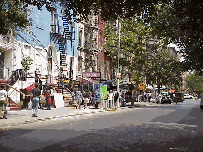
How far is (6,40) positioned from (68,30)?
12.7 m

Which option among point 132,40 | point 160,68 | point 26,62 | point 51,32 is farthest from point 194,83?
point 26,62

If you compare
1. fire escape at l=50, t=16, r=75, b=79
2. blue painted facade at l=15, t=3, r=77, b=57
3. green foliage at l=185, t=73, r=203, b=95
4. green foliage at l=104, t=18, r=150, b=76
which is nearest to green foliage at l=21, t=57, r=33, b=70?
blue painted facade at l=15, t=3, r=77, b=57

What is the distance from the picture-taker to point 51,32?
136 ft

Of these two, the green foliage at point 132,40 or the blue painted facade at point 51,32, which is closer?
the blue painted facade at point 51,32

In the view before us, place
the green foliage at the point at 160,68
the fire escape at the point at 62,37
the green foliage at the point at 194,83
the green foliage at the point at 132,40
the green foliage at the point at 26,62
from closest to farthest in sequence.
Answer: the green foliage at the point at 26,62
the fire escape at the point at 62,37
the green foliage at the point at 132,40
the green foliage at the point at 160,68
the green foliage at the point at 194,83

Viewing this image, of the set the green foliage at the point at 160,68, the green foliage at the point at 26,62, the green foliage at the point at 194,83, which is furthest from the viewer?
the green foliage at the point at 194,83

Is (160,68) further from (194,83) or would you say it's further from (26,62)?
(194,83)

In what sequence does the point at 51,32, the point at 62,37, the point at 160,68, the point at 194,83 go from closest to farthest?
the point at 51,32, the point at 62,37, the point at 160,68, the point at 194,83

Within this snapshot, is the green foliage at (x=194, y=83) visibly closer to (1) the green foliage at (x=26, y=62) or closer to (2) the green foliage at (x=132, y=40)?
(2) the green foliage at (x=132, y=40)

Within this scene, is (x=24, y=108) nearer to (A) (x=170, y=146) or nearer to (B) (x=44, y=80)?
(B) (x=44, y=80)

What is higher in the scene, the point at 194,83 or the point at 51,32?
the point at 51,32

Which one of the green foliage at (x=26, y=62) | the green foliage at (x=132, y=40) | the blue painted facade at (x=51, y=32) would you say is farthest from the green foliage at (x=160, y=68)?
the green foliage at (x=26, y=62)

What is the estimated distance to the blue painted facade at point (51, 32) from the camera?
37.4m

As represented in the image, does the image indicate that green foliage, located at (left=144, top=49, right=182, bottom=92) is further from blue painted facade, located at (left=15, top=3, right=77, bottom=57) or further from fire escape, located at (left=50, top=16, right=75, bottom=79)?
fire escape, located at (left=50, top=16, right=75, bottom=79)
